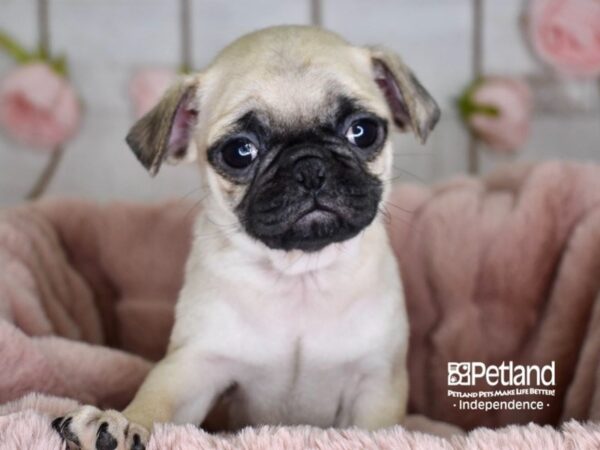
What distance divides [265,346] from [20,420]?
0.56 m

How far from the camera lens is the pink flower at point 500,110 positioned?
2994 mm

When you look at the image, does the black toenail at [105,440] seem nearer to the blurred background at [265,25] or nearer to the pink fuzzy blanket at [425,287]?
the pink fuzzy blanket at [425,287]

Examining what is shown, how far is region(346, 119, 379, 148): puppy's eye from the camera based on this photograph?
1.65 meters

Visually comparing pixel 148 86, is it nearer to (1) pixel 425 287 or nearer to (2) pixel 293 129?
(1) pixel 425 287

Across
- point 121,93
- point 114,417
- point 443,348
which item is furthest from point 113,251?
point 114,417

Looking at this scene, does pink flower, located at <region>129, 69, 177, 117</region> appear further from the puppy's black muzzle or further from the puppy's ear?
the puppy's black muzzle

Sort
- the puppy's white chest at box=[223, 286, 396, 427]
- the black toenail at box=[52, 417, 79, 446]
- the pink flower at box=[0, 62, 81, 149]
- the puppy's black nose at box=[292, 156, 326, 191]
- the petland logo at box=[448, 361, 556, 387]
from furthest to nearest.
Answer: the pink flower at box=[0, 62, 81, 149] → the petland logo at box=[448, 361, 556, 387] → the puppy's white chest at box=[223, 286, 396, 427] → the puppy's black nose at box=[292, 156, 326, 191] → the black toenail at box=[52, 417, 79, 446]

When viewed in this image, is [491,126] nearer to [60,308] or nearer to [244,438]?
[60,308]

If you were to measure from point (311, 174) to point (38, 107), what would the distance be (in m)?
1.79

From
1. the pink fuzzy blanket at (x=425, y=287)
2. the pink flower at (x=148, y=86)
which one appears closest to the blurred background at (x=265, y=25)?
the pink flower at (x=148, y=86)

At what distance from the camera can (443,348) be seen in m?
2.19

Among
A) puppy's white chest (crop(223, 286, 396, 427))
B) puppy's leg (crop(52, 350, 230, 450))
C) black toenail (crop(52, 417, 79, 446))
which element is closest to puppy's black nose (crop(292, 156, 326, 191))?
puppy's white chest (crop(223, 286, 396, 427))

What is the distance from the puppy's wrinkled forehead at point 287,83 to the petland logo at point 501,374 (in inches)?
25.9

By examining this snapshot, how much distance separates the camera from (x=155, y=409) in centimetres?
155
